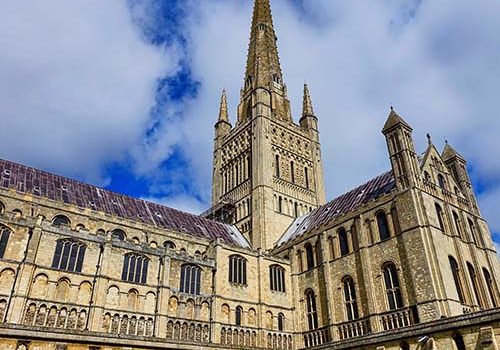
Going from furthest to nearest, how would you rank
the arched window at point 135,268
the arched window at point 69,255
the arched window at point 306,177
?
the arched window at point 306,177
the arched window at point 135,268
the arched window at point 69,255

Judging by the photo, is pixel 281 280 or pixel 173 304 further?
pixel 281 280

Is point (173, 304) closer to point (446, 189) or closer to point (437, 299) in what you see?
point (437, 299)

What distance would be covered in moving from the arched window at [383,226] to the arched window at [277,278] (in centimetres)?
1113

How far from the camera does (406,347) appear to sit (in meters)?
21.3

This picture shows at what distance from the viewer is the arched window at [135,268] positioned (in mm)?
29438

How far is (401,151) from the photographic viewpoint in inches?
1272

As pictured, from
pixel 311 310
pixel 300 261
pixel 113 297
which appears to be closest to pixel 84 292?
pixel 113 297

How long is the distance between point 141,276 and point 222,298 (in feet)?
23.6

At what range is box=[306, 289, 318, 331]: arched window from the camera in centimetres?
3453

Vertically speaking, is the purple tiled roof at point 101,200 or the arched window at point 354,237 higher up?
the purple tiled roof at point 101,200

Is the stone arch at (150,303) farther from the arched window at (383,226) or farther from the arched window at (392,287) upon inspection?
the arched window at (383,226)

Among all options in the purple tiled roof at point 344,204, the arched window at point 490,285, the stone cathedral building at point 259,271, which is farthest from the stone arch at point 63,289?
the arched window at point 490,285

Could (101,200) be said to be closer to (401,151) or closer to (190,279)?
(190,279)

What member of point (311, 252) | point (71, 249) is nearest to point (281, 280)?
point (311, 252)
